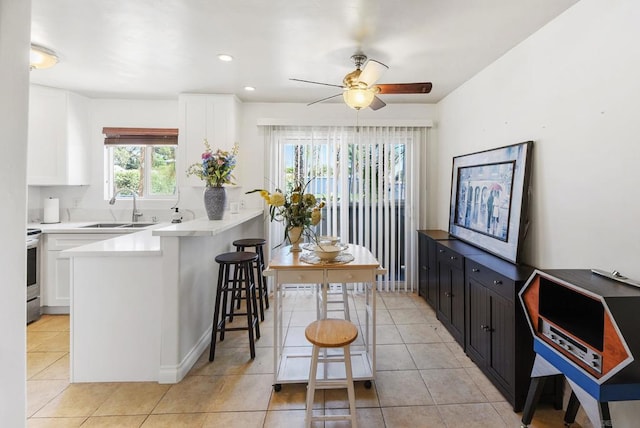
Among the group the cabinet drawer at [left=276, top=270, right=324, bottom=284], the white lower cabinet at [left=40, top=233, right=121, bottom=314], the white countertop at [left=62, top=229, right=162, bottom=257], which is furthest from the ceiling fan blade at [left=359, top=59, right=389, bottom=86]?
the white lower cabinet at [left=40, top=233, right=121, bottom=314]

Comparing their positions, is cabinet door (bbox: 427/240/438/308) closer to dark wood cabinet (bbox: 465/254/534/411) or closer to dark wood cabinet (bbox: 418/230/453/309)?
dark wood cabinet (bbox: 418/230/453/309)

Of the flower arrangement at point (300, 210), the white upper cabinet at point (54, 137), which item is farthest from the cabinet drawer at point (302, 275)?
the white upper cabinet at point (54, 137)

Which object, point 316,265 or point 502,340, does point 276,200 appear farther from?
Result: point 502,340

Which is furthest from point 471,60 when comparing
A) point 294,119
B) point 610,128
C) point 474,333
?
point 474,333

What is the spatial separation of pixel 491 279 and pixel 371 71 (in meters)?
1.75

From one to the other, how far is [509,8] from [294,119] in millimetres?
2499

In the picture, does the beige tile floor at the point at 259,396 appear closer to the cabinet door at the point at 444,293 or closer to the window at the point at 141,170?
the cabinet door at the point at 444,293

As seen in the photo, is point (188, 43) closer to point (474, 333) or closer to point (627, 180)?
point (627, 180)

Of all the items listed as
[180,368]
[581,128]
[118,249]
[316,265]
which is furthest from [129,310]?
[581,128]

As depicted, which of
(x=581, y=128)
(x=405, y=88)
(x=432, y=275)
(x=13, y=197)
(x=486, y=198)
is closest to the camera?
(x=13, y=197)

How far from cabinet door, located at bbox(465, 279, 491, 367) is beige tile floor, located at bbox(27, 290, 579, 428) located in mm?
126

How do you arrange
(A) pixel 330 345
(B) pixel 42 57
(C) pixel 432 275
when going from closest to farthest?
1. (A) pixel 330 345
2. (B) pixel 42 57
3. (C) pixel 432 275

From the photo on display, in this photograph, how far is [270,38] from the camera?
2.37m

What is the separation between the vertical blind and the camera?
399cm
